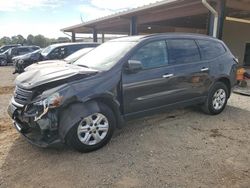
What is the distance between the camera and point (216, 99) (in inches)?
227

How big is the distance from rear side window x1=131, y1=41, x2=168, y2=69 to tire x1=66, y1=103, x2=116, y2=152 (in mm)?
1066

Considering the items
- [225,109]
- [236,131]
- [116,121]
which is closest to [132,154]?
[116,121]

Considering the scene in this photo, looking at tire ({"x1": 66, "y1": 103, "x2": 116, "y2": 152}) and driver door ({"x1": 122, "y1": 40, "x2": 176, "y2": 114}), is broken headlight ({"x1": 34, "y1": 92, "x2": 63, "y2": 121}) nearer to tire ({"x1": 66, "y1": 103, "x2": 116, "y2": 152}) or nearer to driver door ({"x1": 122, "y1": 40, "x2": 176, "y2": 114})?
tire ({"x1": 66, "y1": 103, "x2": 116, "y2": 152})

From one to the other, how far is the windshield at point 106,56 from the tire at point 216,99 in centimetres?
225

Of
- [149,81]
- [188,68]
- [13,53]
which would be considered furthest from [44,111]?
A: [13,53]

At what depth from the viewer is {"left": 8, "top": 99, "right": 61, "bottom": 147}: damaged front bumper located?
11.8ft

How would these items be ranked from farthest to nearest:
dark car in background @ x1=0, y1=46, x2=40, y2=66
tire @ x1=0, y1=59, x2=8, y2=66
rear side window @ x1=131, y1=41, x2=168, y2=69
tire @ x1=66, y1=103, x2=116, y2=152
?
tire @ x1=0, y1=59, x2=8, y2=66 → dark car in background @ x1=0, y1=46, x2=40, y2=66 → rear side window @ x1=131, y1=41, x2=168, y2=69 → tire @ x1=66, y1=103, x2=116, y2=152

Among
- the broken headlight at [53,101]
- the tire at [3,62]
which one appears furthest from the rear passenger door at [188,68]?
the tire at [3,62]

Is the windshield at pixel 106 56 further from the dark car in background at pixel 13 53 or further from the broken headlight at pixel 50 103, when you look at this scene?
the dark car in background at pixel 13 53

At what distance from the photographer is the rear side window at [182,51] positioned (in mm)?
4875

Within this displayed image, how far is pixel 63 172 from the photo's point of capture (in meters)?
3.38

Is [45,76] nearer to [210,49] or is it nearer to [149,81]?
[149,81]

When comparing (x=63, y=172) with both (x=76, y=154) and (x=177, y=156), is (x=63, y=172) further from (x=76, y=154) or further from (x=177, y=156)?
(x=177, y=156)

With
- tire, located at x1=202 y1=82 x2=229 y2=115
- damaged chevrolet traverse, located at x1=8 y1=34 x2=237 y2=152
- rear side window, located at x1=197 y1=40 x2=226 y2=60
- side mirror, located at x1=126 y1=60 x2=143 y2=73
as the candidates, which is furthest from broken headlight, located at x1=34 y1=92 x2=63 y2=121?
tire, located at x1=202 y1=82 x2=229 y2=115
